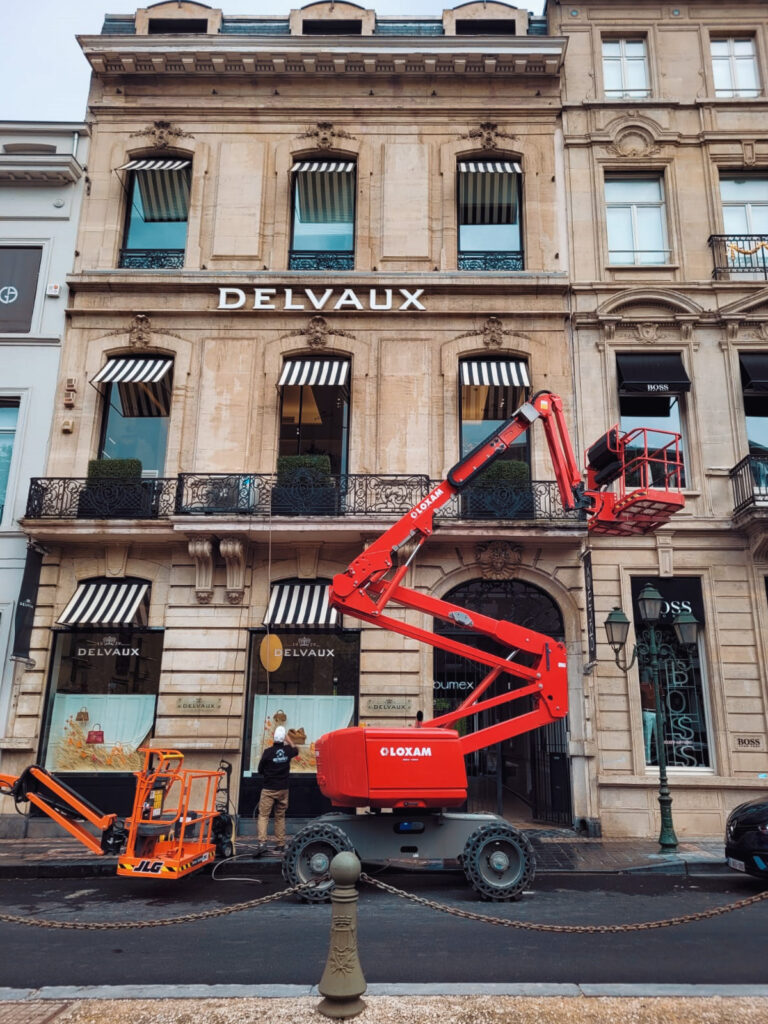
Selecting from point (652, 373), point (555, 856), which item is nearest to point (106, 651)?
point (555, 856)

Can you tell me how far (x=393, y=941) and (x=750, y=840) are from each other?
17.0 ft

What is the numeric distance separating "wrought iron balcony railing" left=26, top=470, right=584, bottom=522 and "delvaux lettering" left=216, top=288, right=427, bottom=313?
13.2ft

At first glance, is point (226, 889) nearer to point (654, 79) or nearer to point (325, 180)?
point (325, 180)

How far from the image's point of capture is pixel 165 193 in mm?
17594

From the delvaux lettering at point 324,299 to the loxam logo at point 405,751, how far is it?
33.9 feet

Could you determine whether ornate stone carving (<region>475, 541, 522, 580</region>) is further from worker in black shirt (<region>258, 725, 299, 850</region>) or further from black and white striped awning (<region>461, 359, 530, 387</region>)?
worker in black shirt (<region>258, 725, 299, 850</region>)


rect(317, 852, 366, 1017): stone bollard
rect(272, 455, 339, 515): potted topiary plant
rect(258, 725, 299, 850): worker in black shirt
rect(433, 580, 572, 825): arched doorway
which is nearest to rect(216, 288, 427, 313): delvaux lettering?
rect(272, 455, 339, 515): potted topiary plant

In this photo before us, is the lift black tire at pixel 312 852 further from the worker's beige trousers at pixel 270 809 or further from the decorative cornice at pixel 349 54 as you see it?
the decorative cornice at pixel 349 54

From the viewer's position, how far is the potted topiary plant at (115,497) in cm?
1472

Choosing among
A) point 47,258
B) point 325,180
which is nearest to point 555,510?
point 325,180

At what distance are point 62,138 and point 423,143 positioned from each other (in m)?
8.59

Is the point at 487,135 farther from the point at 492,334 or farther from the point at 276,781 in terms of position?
the point at 276,781

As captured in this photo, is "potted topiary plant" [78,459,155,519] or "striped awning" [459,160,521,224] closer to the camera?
"potted topiary plant" [78,459,155,519]

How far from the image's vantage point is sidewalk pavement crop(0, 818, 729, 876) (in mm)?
10734
